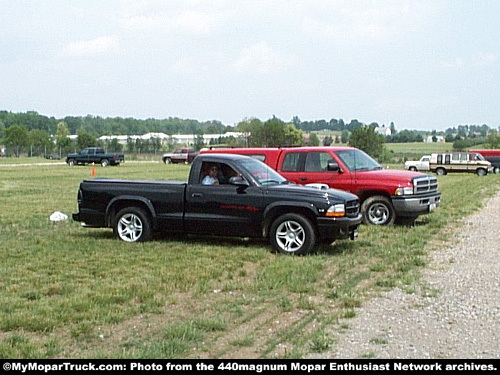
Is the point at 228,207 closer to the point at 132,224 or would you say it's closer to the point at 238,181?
the point at 238,181

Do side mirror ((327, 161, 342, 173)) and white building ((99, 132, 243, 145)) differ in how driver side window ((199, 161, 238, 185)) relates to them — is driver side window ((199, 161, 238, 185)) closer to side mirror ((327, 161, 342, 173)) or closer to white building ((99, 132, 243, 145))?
side mirror ((327, 161, 342, 173))

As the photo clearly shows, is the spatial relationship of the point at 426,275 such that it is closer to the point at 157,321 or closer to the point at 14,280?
the point at 157,321

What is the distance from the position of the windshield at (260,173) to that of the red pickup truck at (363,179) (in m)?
3.19

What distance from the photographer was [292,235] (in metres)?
11.0

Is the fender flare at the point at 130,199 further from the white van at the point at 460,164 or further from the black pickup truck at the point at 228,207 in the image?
the white van at the point at 460,164

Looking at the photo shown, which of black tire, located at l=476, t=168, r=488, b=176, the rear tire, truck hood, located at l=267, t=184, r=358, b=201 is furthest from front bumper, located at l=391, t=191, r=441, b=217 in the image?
black tire, located at l=476, t=168, r=488, b=176

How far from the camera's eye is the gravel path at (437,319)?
19.3ft

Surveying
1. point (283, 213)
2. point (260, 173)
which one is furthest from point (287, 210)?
point (260, 173)

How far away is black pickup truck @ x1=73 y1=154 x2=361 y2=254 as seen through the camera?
36.0ft

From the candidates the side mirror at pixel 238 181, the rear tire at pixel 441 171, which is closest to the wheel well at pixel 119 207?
the side mirror at pixel 238 181

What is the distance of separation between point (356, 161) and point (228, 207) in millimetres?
5359

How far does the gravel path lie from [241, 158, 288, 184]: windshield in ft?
9.81

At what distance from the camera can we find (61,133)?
131m
